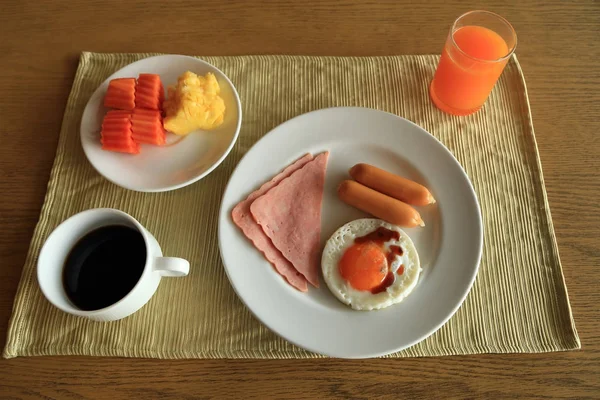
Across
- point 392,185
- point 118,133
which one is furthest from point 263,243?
point 118,133

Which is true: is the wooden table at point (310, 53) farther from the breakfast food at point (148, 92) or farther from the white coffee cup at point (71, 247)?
the breakfast food at point (148, 92)

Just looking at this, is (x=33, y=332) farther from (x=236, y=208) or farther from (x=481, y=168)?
(x=481, y=168)

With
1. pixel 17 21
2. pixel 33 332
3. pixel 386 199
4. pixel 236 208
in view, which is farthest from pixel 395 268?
pixel 17 21

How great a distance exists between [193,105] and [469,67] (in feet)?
2.61

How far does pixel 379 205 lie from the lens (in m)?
1.13

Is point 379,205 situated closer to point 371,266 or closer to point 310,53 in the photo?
point 371,266

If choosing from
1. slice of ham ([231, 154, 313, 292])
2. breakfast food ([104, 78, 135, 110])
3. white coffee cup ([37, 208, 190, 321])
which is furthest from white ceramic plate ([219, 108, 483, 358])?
breakfast food ([104, 78, 135, 110])

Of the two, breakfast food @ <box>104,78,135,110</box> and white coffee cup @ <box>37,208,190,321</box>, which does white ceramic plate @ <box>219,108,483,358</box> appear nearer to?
white coffee cup @ <box>37,208,190,321</box>

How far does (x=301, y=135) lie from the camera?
4.09ft

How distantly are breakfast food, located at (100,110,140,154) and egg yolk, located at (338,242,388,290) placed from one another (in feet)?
2.22

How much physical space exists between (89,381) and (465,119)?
4.28 ft

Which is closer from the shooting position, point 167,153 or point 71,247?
point 71,247

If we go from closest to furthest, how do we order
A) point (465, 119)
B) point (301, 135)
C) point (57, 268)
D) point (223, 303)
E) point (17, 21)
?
point (57, 268), point (223, 303), point (301, 135), point (465, 119), point (17, 21)

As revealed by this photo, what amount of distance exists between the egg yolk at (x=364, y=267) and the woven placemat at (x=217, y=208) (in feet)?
0.67
